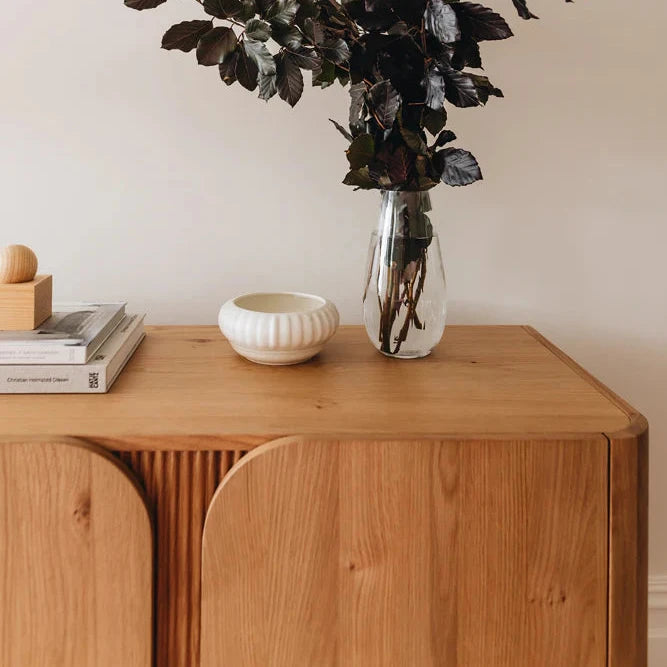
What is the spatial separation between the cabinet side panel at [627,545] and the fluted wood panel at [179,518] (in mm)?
391

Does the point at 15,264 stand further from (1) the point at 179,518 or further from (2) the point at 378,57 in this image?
(2) the point at 378,57

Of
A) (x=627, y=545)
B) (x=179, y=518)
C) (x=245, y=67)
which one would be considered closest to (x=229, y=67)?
(x=245, y=67)

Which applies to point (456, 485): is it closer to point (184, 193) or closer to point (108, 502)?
point (108, 502)

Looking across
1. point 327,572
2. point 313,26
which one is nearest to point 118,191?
point 313,26

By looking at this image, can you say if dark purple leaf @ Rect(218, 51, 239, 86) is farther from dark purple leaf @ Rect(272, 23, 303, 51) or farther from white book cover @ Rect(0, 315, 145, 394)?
white book cover @ Rect(0, 315, 145, 394)

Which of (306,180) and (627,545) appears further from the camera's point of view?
(306,180)

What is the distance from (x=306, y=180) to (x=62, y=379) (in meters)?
0.58

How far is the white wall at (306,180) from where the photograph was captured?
46.7 inches

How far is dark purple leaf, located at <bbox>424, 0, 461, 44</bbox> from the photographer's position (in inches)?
31.0

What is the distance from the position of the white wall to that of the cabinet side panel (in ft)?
1.89

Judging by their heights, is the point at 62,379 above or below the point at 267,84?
below

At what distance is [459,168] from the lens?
34.9 inches

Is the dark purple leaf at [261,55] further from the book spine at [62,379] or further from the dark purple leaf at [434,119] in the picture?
the book spine at [62,379]

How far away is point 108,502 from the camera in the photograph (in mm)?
712
